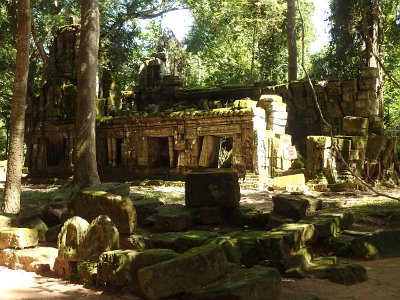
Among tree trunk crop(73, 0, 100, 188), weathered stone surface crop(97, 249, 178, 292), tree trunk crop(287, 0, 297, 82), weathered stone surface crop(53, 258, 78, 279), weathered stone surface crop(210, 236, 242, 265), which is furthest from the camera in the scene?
tree trunk crop(287, 0, 297, 82)

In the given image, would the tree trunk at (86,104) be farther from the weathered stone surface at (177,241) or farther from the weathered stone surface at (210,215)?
the weathered stone surface at (177,241)

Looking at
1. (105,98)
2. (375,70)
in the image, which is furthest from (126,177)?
(375,70)

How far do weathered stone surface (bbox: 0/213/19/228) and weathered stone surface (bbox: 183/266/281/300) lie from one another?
474 centimetres

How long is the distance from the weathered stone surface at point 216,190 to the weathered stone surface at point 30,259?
3.02m

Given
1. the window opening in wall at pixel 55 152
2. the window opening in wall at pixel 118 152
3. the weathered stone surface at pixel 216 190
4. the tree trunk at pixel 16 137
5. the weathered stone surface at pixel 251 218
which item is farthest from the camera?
the window opening in wall at pixel 55 152

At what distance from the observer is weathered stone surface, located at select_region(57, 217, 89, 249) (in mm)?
6153

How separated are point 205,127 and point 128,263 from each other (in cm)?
1293

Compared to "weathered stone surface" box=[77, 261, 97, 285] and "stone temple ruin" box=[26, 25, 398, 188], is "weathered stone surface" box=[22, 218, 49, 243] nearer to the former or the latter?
"weathered stone surface" box=[77, 261, 97, 285]

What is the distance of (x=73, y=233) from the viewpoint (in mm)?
6234

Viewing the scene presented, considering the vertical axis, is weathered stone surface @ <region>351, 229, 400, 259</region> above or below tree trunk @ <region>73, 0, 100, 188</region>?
below

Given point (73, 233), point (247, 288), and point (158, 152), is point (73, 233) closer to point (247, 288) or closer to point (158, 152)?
point (247, 288)

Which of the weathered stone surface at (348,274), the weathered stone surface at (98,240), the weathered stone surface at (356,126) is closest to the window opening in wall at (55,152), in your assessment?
the weathered stone surface at (356,126)

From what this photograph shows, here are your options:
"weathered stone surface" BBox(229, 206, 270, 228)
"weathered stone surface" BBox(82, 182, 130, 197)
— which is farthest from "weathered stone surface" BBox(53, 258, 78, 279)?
"weathered stone surface" BBox(229, 206, 270, 228)

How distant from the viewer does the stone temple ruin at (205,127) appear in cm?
1667
